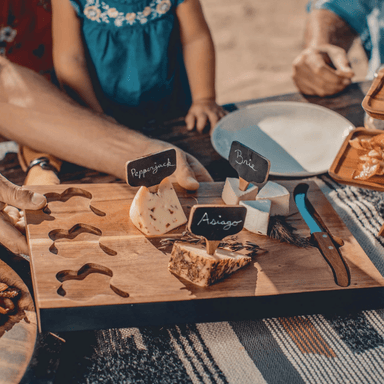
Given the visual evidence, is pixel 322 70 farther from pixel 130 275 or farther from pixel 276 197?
pixel 130 275

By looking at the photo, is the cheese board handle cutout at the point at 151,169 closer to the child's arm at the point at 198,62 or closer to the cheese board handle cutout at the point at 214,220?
the cheese board handle cutout at the point at 214,220

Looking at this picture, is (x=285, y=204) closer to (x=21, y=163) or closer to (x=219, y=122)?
(x=219, y=122)

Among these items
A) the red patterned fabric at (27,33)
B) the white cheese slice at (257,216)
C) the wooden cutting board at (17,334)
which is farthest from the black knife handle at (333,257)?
the red patterned fabric at (27,33)

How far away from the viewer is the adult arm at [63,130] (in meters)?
1.11

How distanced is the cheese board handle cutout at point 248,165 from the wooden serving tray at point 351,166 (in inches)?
6.0

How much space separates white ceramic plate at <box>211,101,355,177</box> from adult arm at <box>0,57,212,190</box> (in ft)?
0.86

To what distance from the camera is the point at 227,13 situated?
4273mm

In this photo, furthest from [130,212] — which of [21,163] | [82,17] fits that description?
[82,17]

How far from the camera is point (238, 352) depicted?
2.51 feet

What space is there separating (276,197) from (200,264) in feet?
0.98

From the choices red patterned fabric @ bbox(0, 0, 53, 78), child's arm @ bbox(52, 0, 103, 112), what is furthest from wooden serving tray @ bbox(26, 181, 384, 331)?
red patterned fabric @ bbox(0, 0, 53, 78)

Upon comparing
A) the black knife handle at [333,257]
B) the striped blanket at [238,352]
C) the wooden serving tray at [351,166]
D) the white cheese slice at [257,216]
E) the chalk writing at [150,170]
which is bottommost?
the striped blanket at [238,352]

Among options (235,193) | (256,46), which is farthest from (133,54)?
(256,46)

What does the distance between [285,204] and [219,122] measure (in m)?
0.49
